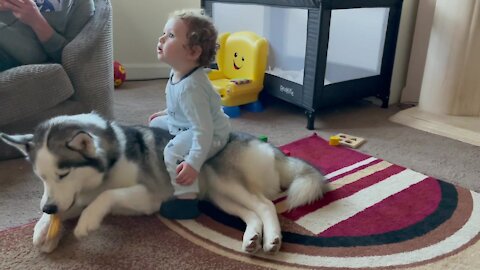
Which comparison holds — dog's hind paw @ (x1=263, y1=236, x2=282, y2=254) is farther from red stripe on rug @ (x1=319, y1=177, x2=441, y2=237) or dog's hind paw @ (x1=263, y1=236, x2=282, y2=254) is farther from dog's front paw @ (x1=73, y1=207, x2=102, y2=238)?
dog's front paw @ (x1=73, y1=207, x2=102, y2=238)

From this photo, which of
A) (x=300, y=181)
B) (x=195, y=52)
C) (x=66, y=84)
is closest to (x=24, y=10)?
(x=66, y=84)

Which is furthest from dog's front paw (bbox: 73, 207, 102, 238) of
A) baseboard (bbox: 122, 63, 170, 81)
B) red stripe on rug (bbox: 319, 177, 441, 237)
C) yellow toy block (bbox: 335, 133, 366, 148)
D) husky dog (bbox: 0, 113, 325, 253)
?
baseboard (bbox: 122, 63, 170, 81)

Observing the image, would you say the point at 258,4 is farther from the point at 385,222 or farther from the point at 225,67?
the point at 385,222

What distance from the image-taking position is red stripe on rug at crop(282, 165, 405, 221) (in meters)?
1.44

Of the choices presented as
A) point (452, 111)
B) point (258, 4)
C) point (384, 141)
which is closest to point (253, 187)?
point (384, 141)

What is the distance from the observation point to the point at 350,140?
2076 mm

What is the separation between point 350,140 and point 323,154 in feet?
0.72

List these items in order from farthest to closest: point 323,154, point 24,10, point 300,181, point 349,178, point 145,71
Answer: point 145,71, point 323,154, point 24,10, point 349,178, point 300,181

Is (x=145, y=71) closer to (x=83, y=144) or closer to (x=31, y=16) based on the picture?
(x=31, y=16)

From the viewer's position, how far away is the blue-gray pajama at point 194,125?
133 cm

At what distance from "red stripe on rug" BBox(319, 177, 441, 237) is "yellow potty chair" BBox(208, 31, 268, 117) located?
1.11m

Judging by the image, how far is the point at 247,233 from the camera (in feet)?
4.08

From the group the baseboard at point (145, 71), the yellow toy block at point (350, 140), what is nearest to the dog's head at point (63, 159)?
the yellow toy block at point (350, 140)

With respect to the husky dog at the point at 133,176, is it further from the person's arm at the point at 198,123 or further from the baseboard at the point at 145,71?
the baseboard at the point at 145,71
